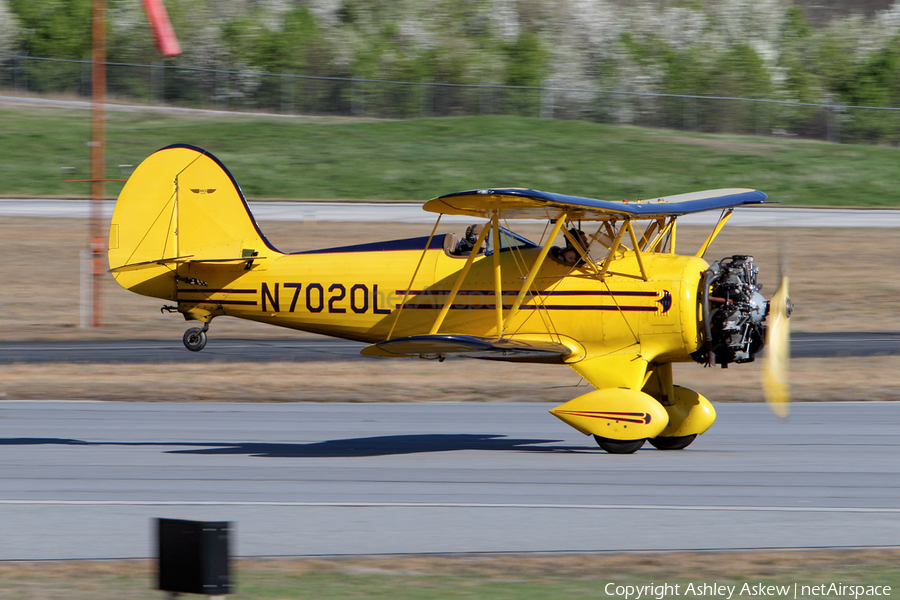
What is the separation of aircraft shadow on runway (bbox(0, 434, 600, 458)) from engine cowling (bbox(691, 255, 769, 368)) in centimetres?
188

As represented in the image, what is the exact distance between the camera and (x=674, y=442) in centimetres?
1166

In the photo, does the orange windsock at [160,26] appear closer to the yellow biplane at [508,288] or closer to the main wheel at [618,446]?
the yellow biplane at [508,288]

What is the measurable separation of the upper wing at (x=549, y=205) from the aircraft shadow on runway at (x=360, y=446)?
2721mm

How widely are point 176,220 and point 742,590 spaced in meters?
8.71

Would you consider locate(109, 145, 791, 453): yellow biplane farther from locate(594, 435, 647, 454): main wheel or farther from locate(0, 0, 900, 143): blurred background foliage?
locate(0, 0, 900, 143): blurred background foliage

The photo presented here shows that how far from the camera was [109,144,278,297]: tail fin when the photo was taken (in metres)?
12.5

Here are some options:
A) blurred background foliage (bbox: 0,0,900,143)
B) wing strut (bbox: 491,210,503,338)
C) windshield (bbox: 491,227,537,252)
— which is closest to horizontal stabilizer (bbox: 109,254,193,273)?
windshield (bbox: 491,227,537,252)

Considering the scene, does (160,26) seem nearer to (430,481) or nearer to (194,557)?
(430,481)

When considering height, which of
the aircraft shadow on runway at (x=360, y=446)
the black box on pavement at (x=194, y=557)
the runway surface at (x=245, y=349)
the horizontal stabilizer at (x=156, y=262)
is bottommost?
the aircraft shadow on runway at (x=360, y=446)

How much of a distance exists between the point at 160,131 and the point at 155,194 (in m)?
28.4

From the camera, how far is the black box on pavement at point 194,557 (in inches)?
198

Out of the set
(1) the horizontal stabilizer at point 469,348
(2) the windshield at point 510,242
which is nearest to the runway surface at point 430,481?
(1) the horizontal stabilizer at point 469,348

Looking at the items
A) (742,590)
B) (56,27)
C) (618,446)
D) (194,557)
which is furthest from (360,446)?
(56,27)

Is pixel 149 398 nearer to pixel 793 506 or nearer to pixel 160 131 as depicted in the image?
pixel 793 506
